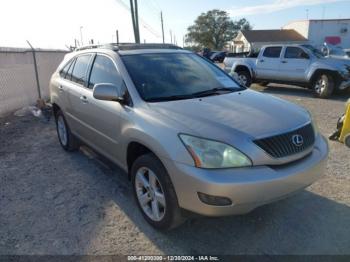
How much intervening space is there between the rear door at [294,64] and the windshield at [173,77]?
8122 mm

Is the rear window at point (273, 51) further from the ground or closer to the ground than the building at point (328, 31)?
closer to the ground

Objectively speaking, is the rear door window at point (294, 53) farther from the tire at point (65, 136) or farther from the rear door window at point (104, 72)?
the rear door window at point (104, 72)

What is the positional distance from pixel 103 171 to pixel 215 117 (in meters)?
2.44

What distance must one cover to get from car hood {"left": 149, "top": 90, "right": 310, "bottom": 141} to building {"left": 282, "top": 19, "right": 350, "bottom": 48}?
53.9 metres

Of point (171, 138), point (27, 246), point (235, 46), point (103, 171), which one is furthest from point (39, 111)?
point (235, 46)

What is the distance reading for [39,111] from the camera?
29.8ft

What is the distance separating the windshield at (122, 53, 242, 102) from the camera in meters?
3.42

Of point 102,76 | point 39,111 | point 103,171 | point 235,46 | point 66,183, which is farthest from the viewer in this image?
point 235,46

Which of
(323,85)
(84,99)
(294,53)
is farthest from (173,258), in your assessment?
(294,53)

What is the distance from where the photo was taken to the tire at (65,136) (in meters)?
5.31

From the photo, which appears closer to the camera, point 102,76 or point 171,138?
point 171,138

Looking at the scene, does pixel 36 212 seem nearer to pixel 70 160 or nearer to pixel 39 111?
pixel 70 160

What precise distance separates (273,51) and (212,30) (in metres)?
71.7

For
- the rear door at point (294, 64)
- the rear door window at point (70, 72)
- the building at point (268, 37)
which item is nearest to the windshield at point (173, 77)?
the rear door window at point (70, 72)
